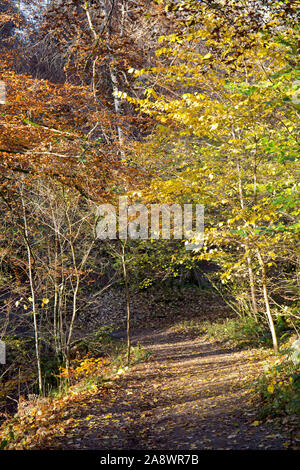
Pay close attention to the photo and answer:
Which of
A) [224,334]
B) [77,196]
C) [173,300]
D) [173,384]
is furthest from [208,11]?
[173,300]

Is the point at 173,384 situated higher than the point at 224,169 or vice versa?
the point at 224,169

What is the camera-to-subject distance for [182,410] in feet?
17.3

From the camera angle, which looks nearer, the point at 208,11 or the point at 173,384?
the point at 208,11

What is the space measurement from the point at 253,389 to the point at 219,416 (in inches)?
32.4

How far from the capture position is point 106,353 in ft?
32.6

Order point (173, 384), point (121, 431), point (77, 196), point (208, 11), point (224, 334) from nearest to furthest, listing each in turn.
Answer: point (208, 11), point (121, 431), point (173, 384), point (77, 196), point (224, 334)

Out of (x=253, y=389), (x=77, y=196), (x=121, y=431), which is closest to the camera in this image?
(x=121, y=431)

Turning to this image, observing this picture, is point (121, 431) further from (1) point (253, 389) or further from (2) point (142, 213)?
(2) point (142, 213)

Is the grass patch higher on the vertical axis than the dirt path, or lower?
higher

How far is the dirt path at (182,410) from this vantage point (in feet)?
13.4

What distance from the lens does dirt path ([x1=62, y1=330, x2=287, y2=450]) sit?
407cm

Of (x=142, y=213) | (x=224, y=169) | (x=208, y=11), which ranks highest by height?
(x=208, y=11)
